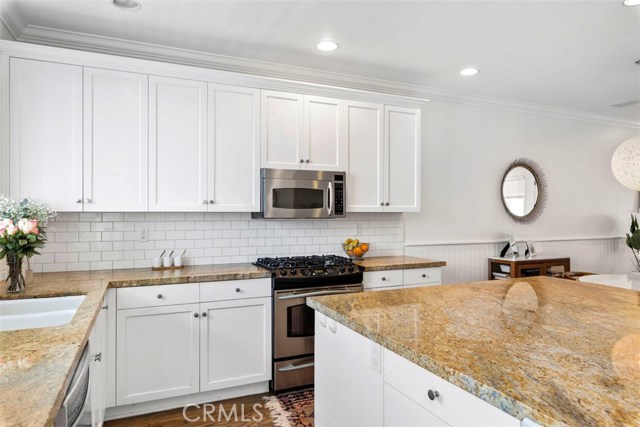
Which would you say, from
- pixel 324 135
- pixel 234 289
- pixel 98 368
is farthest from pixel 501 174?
pixel 98 368

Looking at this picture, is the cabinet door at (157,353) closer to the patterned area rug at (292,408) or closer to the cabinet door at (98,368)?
the cabinet door at (98,368)

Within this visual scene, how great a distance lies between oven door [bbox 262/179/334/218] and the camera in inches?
132

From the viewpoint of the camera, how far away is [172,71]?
3.04 meters

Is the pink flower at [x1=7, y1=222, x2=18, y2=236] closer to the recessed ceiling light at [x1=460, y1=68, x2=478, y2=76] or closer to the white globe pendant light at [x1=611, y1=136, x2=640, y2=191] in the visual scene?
the recessed ceiling light at [x1=460, y1=68, x2=478, y2=76]

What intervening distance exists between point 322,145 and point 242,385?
1.97m

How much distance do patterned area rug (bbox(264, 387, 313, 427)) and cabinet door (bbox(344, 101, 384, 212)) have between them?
5.10 ft

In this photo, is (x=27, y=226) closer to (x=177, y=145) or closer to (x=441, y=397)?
(x=177, y=145)

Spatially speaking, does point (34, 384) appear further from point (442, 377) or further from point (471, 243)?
point (471, 243)

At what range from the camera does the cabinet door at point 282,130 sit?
11.0 ft

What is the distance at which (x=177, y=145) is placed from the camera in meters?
3.09

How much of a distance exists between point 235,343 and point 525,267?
10.3 feet

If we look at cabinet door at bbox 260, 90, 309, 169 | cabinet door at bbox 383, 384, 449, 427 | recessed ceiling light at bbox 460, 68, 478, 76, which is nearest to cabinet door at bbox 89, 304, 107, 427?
cabinet door at bbox 383, 384, 449, 427

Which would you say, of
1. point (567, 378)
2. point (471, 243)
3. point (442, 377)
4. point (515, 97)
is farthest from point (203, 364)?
point (515, 97)

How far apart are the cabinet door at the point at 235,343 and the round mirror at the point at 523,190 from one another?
3.30 meters
